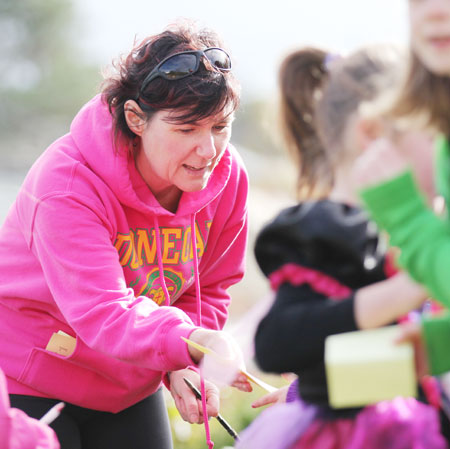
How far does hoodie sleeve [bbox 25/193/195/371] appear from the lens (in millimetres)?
2080

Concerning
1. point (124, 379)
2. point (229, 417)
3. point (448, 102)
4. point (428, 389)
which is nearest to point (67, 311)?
point (124, 379)

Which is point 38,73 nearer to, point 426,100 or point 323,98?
point 323,98

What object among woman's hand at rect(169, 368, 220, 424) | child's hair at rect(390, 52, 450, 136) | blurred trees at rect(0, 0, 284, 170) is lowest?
blurred trees at rect(0, 0, 284, 170)

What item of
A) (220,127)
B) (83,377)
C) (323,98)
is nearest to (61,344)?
(83,377)

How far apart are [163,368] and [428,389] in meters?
0.66

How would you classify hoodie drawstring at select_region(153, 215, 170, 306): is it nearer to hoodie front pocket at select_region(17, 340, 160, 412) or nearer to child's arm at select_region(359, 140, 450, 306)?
hoodie front pocket at select_region(17, 340, 160, 412)

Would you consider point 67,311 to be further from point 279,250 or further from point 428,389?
point 428,389

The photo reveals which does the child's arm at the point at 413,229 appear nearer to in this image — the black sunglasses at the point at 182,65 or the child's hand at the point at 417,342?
the child's hand at the point at 417,342

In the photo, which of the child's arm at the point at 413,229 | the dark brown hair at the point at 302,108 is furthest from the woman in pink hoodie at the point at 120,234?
the child's arm at the point at 413,229

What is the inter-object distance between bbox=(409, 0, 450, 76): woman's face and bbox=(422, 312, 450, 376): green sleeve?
0.44 m

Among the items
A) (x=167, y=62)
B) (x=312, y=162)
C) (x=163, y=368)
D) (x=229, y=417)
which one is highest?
(x=167, y=62)

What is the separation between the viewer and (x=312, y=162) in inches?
87.1

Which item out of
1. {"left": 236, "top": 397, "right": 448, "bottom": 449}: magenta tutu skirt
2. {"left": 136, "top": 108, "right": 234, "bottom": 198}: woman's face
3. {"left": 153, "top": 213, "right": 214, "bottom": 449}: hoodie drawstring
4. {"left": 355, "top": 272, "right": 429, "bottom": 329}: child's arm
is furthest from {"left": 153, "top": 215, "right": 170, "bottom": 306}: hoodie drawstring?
{"left": 355, "top": 272, "right": 429, "bottom": 329}: child's arm

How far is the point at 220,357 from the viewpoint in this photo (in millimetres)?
2008
